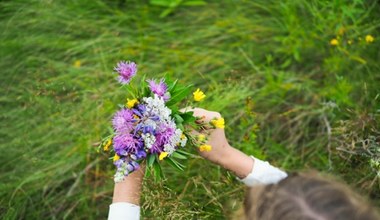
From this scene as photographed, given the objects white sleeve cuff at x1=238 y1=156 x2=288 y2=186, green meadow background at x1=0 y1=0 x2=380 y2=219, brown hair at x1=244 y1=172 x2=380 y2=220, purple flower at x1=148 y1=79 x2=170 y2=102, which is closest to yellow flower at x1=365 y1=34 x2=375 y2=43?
green meadow background at x1=0 y1=0 x2=380 y2=219

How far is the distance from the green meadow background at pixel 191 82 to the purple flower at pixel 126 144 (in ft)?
1.88

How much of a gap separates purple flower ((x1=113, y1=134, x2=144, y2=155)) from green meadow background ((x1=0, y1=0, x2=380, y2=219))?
1.88ft

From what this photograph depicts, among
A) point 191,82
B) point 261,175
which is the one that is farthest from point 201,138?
point 191,82

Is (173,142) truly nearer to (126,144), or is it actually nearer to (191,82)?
(126,144)

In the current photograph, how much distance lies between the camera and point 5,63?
2.22 metres

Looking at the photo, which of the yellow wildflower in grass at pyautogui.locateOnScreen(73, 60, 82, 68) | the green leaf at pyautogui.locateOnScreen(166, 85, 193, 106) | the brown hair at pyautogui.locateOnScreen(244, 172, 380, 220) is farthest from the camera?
the yellow wildflower in grass at pyautogui.locateOnScreen(73, 60, 82, 68)

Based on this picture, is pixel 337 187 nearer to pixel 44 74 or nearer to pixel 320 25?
pixel 320 25

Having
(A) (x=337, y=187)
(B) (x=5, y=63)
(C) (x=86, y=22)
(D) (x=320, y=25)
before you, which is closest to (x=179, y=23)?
(C) (x=86, y=22)

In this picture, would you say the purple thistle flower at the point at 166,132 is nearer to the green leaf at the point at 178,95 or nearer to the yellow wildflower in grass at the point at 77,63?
the green leaf at the point at 178,95

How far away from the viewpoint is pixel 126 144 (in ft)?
4.00

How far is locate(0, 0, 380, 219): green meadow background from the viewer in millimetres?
1954

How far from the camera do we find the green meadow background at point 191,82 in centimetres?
195

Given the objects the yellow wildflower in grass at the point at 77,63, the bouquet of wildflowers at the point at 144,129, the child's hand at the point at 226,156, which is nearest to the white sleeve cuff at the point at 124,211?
the bouquet of wildflowers at the point at 144,129

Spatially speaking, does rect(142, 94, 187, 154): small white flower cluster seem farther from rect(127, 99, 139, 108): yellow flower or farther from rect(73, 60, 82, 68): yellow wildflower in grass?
rect(73, 60, 82, 68): yellow wildflower in grass
